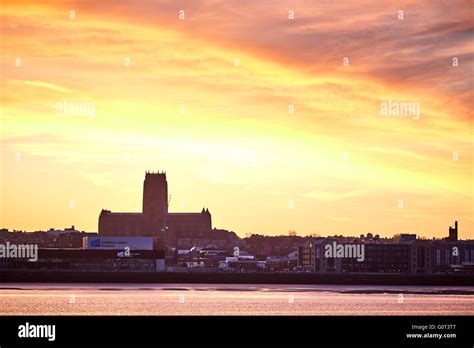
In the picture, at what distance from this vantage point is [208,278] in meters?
179

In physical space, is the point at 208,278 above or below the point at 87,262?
below

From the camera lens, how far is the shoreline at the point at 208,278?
175m

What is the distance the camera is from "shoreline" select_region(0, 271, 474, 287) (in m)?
175

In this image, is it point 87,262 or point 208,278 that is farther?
point 87,262

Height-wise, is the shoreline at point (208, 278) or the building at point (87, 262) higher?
the building at point (87, 262)

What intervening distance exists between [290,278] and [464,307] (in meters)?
80.4

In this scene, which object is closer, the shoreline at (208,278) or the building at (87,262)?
the shoreline at (208,278)

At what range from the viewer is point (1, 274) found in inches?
6914
